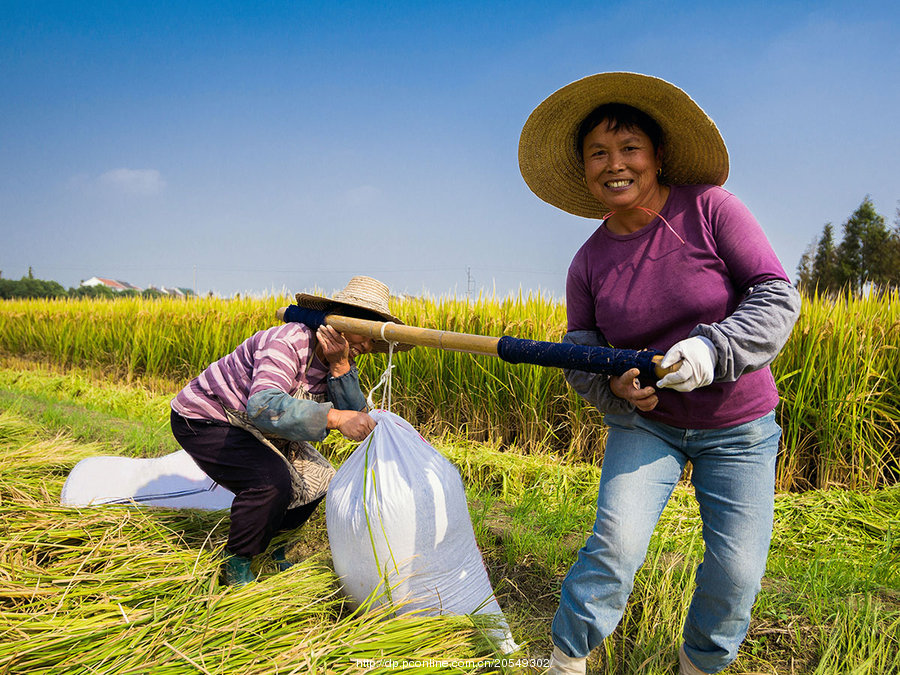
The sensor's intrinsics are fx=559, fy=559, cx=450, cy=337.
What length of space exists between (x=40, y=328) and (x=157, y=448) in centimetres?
769

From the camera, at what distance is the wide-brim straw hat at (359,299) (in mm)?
2012

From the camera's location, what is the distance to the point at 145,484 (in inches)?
120

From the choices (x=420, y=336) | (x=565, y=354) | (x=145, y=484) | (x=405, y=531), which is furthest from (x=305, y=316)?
(x=145, y=484)

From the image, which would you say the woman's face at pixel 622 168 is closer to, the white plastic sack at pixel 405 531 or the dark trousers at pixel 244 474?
the white plastic sack at pixel 405 531

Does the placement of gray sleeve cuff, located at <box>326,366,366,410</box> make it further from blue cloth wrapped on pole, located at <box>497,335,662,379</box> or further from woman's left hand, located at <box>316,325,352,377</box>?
blue cloth wrapped on pole, located at <box>497,335,662,379</box>

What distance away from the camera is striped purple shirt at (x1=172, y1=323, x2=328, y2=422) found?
1908 mm

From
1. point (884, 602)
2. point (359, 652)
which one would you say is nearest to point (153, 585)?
point (359, 652)

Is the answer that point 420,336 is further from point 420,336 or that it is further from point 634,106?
point 634,106

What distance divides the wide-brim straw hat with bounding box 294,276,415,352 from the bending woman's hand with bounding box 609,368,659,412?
902mm

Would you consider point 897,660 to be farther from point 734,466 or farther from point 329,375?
point 329,375

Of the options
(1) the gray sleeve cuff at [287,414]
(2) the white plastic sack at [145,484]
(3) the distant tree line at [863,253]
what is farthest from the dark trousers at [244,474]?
(3) the distant tree line at [863,253]

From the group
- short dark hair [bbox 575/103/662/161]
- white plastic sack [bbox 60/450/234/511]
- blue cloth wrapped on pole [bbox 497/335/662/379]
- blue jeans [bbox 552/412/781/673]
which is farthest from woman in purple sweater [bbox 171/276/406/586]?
short dark hair [bbox 575/103/662/161]

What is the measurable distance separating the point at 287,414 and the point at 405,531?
0.53m

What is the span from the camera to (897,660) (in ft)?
4.98
